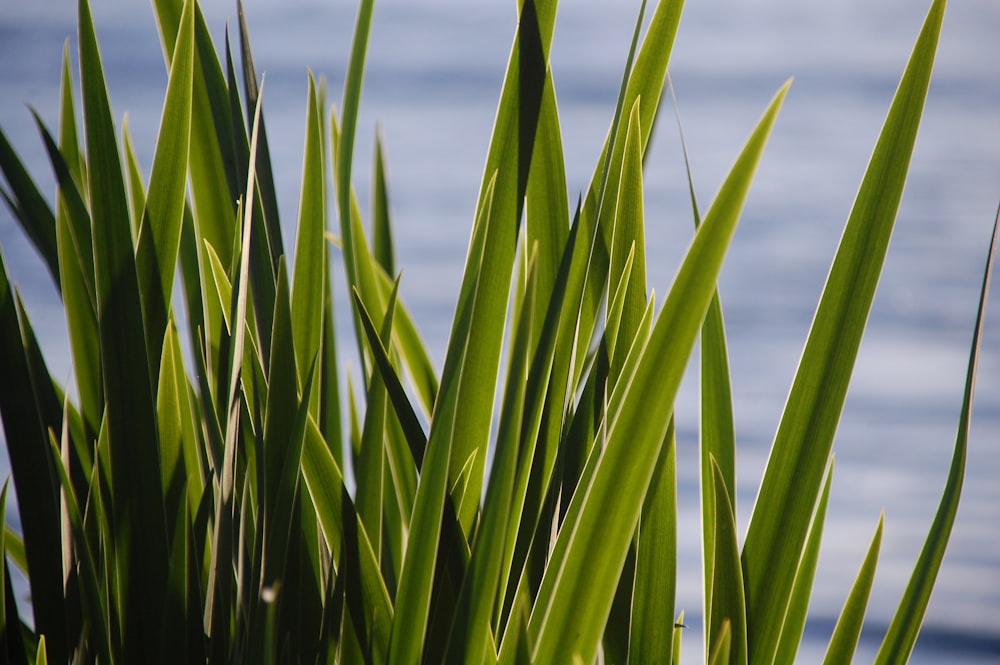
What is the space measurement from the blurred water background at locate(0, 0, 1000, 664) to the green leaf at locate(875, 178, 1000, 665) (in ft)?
2.87

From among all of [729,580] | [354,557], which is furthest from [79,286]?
[729,580]

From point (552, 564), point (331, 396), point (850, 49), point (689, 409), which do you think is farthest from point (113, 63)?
point (552, 564)

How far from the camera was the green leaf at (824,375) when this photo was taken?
28 centimetres

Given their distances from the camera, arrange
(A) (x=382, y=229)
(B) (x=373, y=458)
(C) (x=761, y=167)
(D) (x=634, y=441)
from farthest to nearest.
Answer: (C) (x=761, y=167) < (A) (x=382, y=229) < (B) (x=373, y=458) < (D) (x=634, y=441)

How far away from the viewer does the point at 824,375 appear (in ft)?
0.98

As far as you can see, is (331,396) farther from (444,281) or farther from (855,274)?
(444,281)

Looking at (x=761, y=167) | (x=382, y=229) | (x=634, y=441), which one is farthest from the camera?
(x=761, y=167)

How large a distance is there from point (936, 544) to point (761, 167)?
179 centimetres

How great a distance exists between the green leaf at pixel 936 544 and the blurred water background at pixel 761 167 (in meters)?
0.87

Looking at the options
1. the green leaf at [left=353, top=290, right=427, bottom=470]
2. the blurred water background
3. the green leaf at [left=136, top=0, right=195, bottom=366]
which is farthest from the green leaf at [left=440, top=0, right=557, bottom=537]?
the blurred water background

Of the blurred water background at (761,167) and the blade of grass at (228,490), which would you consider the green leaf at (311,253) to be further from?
the blurred water background at (761,167)

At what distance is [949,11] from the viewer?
2.10m

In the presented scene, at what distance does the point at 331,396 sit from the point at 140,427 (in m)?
0.15

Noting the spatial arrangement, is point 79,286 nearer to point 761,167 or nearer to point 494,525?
point 494,525
